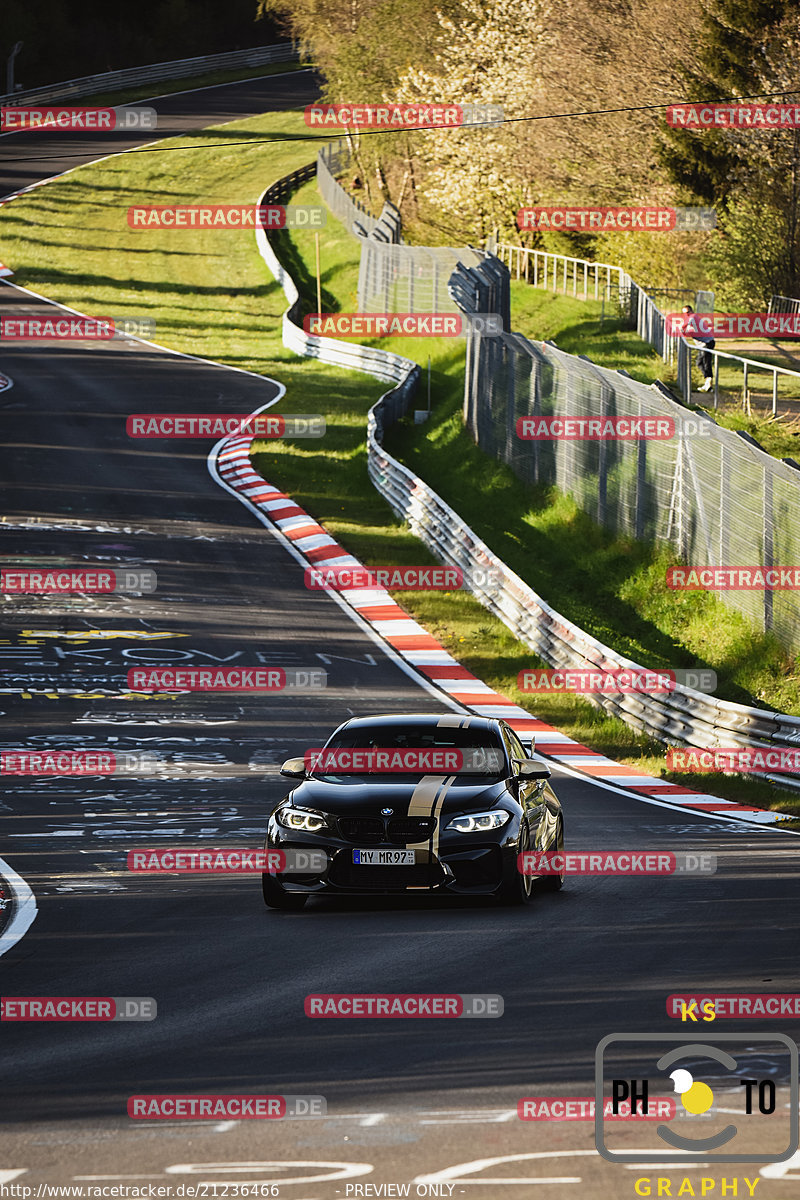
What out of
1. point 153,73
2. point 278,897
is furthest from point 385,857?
point 153,73

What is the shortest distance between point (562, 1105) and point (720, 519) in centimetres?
1629

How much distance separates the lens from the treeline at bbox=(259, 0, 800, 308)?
1720 inches

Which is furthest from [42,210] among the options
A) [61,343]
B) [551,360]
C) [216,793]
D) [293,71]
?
[216,793]

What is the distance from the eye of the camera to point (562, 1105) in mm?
6934

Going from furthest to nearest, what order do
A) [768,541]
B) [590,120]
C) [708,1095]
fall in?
[590,120]
[768,541]
[708,1095]

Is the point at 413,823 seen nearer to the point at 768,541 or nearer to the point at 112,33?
the point at 768,541

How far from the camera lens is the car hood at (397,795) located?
443 inches

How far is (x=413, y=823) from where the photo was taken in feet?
36.6

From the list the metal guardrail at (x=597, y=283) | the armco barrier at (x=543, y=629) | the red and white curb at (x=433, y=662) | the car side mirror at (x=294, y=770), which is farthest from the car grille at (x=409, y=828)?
the metal guardrail at (x=597, y=283)

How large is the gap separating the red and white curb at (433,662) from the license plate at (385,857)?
5916 mm

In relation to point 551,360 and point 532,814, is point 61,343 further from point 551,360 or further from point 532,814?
point 532,814

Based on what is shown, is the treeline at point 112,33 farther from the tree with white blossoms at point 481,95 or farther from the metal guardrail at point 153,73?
the tree with white blossoms at point 481,95

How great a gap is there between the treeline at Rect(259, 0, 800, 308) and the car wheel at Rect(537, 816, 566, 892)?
106 feet

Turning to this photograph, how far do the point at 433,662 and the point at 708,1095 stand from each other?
56.5 feet
